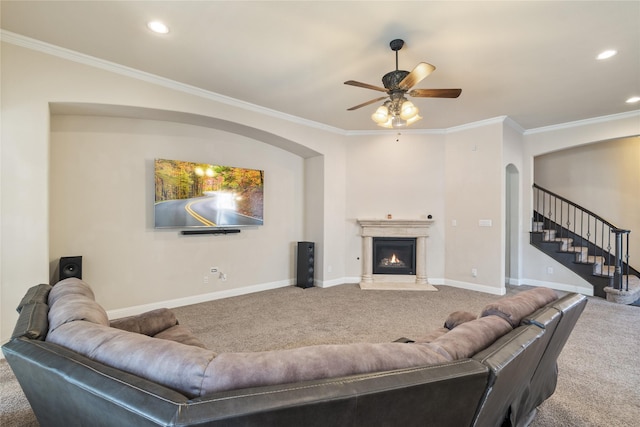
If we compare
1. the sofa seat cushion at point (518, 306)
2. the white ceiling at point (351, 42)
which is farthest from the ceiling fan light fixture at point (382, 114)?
the sofa seat cushion at point (518, 306)

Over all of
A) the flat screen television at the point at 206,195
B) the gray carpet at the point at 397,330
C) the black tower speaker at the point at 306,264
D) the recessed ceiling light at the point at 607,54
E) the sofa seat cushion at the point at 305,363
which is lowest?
the gray carpet at the point at 397,330

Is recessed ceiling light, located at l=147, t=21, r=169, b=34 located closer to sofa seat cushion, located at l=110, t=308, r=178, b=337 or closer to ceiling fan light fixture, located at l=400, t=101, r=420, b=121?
ceiling fan light fixture, located at l=400, t=101, r=420, b=121

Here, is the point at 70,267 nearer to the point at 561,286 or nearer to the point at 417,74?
the point at 417,74

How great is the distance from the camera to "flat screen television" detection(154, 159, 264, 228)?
13.1ft

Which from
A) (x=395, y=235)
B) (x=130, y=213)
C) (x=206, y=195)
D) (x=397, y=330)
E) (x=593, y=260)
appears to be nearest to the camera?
(x=397, y=330)

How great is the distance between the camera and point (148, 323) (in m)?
2.16

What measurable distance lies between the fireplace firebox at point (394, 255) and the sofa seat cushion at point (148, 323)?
4.14 m

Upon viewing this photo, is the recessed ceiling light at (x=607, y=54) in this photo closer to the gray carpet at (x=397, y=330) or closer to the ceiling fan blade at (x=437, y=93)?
the ceiling fan blade at (x=437, y=93)

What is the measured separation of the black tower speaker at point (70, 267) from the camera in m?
3.20

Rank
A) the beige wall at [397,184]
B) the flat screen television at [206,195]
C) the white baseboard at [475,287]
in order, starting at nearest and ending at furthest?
the flat screen television at [206,195]
the white baseboard at [475,287]
the beige wall at [397,184]

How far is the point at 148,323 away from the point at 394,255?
15.0 feet

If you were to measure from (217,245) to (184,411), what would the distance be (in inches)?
164

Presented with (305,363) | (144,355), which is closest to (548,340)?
(305,363)

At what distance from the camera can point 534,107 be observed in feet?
14.5
